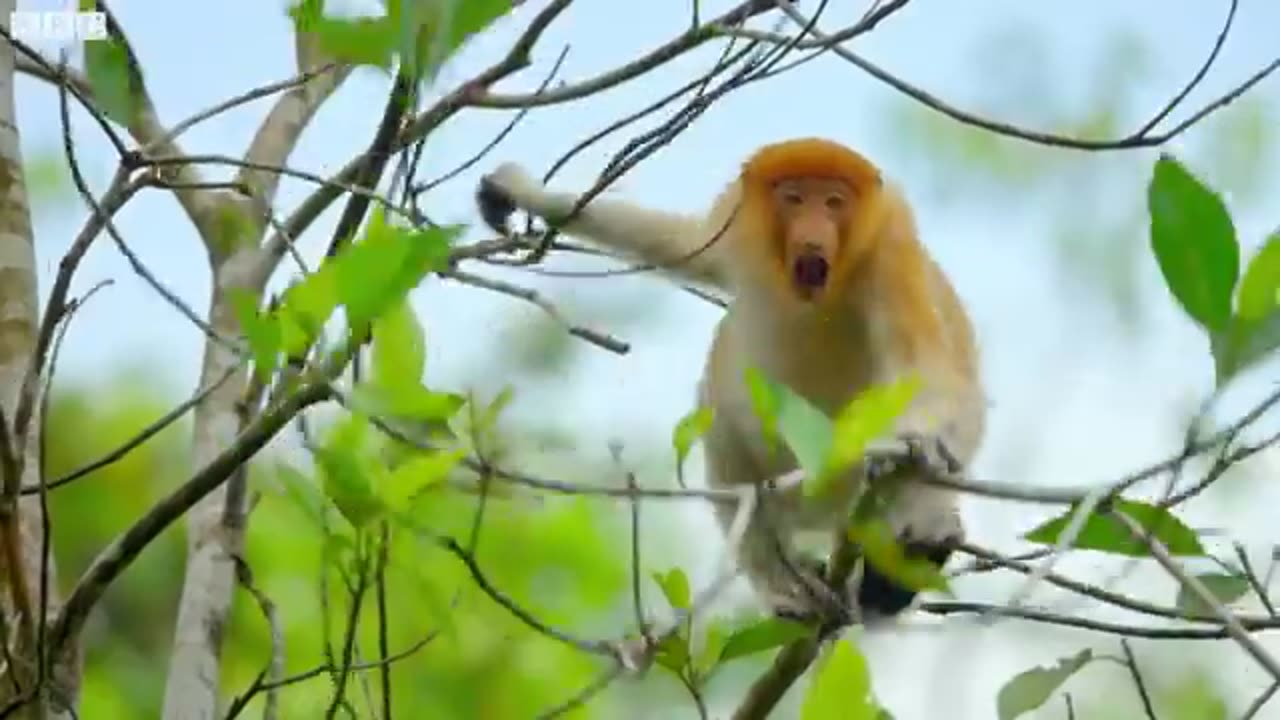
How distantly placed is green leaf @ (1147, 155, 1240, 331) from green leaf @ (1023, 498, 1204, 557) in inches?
4.6

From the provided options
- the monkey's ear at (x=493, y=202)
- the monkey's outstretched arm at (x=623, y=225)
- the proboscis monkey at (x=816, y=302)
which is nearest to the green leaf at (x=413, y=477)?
the proboscis monkey at (x=816, y=302)

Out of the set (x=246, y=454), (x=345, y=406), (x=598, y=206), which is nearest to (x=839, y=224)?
(x=598, y=206)

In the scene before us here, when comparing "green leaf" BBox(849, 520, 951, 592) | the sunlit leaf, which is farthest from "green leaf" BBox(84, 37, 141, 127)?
"green leaf" BBox(849, 520, 951, 592)

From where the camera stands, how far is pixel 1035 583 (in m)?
0.81

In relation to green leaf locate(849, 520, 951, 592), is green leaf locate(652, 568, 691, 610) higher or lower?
lower

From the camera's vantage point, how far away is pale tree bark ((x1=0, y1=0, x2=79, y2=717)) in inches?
49.6

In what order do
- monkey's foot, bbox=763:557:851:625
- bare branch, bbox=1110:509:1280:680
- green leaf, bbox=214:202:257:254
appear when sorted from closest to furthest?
bare branch, bbox=1110:509:1280:680 < monkey's foot, bbox=763:557:851:625 < green leaf, bbox=214:202:257:254

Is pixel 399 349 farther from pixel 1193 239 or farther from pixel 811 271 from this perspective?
pixel 811 271

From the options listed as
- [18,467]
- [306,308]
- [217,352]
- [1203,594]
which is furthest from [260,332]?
[217,352]

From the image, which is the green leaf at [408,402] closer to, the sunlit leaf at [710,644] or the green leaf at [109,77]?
the sunlit leaf at [710,644]

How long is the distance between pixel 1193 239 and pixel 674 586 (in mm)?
494

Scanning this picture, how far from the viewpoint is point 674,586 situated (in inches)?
46.6

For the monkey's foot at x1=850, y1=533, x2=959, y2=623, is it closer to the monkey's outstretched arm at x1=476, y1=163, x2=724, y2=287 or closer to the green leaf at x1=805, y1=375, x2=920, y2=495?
the monkey's outstretched arm at x1=476, y1=163, x2=724, y2=287

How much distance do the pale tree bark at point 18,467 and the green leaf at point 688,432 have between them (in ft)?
1.50
